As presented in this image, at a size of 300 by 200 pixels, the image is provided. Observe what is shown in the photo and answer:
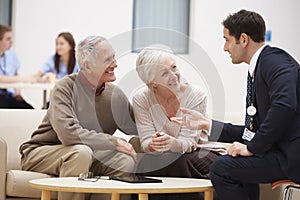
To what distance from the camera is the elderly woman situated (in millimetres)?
3256

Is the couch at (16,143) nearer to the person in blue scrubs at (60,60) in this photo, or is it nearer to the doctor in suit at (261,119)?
the doctor in suit at (261,119)

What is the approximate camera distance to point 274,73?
2.62m

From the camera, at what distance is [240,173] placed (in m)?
2.69

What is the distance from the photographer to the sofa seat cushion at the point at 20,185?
323 cm

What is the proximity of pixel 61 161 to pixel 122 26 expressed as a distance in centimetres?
533

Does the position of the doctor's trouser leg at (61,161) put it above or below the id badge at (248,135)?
below

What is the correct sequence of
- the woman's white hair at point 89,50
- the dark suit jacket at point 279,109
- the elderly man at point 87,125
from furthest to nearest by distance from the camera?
the woman's white hair at point 89,50 → the elderly man at point 87,125 → the dark suit jacket at point 279,109

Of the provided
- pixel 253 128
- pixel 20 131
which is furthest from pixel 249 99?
pixel 20 131

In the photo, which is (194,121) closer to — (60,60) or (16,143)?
(16,143)

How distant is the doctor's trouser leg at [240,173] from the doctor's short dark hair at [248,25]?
1.73ft

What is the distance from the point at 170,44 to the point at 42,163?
4.82m

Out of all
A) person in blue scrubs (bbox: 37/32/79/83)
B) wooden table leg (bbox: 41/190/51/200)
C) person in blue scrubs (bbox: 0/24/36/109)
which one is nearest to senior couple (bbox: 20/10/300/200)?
wooden table leg (bbox: 41/190/51/200)

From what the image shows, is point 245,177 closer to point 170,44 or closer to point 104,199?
point 104,199

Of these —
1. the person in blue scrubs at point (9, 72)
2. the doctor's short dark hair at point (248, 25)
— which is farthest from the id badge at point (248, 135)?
the person in blue scrubs at point (9, 72)
